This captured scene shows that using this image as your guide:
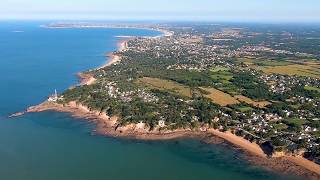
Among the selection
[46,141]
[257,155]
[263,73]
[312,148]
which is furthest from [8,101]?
[263,73]

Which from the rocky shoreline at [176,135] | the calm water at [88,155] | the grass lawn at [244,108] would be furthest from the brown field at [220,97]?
the calm water at [88,155]

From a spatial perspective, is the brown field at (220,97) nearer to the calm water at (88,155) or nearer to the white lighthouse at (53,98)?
the calm water at (88,155)

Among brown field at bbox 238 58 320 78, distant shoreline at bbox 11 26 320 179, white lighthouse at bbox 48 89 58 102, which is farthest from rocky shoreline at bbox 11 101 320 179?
brown field at bbox 238 58 320 78

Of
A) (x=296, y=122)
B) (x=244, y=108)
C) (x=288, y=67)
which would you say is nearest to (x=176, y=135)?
(x=244, y=108)

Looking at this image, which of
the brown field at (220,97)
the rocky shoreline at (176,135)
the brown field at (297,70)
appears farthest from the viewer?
the brown field at (297,70)

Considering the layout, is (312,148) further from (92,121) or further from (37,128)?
(37,128)

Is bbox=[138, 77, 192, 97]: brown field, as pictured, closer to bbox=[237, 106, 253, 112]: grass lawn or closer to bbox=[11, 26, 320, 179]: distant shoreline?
bbox=[237, 106, 253, 112]: grass lawn
